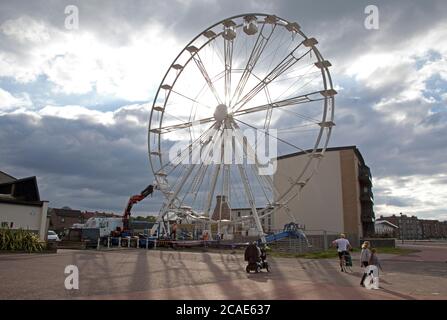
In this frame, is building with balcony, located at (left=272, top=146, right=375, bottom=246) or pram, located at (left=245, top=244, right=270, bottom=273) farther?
building with balcony, located at (left=272, top=146, right=375, bottom=246)

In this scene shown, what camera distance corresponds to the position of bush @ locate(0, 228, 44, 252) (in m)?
25.1

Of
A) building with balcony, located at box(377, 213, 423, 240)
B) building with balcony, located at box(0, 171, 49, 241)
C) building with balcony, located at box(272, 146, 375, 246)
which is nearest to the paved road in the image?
building with balcony, located at box(0, 171, 49, 241)

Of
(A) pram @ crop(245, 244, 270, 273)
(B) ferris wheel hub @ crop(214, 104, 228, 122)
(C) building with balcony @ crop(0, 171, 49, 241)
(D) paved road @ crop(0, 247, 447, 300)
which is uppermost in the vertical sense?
(B) ferris wheel hub @ crop(214, 104, 228, 122)

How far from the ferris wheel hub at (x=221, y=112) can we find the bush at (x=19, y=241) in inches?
595

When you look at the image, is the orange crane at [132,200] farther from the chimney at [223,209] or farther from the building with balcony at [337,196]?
the building with balcony at [337,196]

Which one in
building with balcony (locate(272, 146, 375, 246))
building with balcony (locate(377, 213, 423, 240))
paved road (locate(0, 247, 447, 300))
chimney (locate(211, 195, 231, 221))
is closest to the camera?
paved road (locate(0, 247, 447, 300))

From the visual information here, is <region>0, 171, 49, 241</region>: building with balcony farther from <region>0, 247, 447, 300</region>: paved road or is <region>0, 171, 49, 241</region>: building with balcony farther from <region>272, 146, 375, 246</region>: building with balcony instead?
<region>272, 146, 375, 246</region>: building with balcony

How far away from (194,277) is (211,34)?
2284 cm

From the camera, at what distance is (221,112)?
→ 3195cm

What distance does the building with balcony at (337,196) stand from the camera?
5912 cm

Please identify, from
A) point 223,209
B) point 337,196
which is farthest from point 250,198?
point 337,196

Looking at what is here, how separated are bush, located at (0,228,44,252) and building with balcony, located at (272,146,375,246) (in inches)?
1446

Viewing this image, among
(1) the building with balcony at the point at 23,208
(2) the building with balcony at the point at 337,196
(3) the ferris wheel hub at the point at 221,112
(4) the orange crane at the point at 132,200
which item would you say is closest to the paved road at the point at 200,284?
(1) the building with balcony at the point at 23,208
